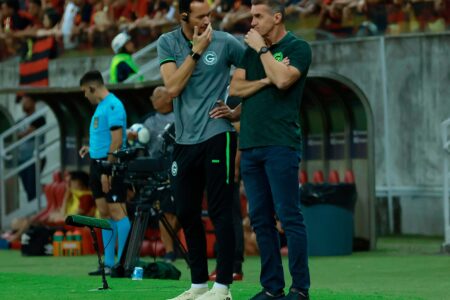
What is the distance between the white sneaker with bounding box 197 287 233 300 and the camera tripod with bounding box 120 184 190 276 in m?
4.09

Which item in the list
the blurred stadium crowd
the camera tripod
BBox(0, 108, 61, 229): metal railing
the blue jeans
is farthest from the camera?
BBox(0, 108, 61, 229): metal railing

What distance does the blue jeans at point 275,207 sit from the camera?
1013 centimetres

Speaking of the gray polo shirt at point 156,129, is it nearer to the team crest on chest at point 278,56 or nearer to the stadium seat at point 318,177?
the stadium seat at point 318,177

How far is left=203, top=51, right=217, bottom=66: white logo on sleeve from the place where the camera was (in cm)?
1080

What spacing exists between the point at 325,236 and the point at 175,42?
8029 millimetres

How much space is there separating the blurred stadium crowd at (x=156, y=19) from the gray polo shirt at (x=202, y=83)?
10.8 metres

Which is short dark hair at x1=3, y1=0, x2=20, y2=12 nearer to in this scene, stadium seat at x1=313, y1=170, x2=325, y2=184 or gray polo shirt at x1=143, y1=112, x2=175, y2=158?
stadium seat at x1=313, y1=170, x2=325, y2=184

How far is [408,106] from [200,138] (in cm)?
1246

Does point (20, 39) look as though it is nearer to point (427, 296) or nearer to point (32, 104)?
point (32, 104)

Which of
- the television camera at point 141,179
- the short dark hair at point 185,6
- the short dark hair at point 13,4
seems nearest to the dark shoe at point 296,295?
the short dark hair at point 185,6

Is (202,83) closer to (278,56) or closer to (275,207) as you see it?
(278,56)

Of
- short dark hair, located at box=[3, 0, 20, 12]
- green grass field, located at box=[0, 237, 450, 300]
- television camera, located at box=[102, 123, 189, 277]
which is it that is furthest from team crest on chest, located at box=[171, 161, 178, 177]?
short dark hair, located at box=[3, 0, 20, 12]

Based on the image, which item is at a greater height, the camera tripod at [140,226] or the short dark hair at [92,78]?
Result: the short dark hair at [92,78]

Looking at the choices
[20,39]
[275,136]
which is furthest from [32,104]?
[275,136]
